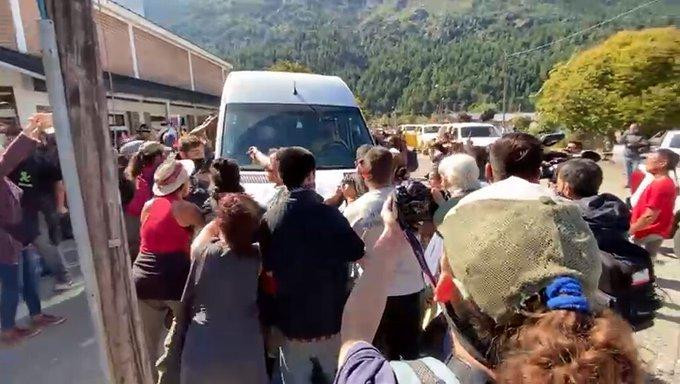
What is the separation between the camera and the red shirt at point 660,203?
502 centimetres

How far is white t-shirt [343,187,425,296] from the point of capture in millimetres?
2891

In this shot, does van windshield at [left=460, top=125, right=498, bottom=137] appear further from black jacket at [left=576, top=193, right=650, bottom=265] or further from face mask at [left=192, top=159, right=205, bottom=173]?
black jacket at [left=576, top=193, right=650, bottom=265]

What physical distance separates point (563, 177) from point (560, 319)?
281cm

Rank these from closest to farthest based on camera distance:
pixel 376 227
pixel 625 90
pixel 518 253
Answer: pixel 518 253 < pixel 376 227 < pixel 625 90

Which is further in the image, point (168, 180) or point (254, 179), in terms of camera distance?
point (254, 179)

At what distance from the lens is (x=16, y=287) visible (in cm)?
291

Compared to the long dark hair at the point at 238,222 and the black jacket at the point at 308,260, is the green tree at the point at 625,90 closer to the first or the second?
the black jacket at the point at 308,260

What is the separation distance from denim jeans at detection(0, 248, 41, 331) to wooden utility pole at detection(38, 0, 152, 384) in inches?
43.7

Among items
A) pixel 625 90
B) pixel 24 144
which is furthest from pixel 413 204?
pixel 625 90

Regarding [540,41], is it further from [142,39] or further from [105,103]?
[105,103]

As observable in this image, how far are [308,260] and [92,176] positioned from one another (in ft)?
3.68

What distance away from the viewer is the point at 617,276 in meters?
2.86

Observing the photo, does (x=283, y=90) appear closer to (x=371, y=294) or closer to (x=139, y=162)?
(x=139, y=162)

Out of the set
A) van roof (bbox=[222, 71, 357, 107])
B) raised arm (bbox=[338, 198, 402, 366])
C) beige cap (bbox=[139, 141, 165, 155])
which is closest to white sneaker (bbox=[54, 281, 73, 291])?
beige cap (bbox=[139, 141, 165, 155])
